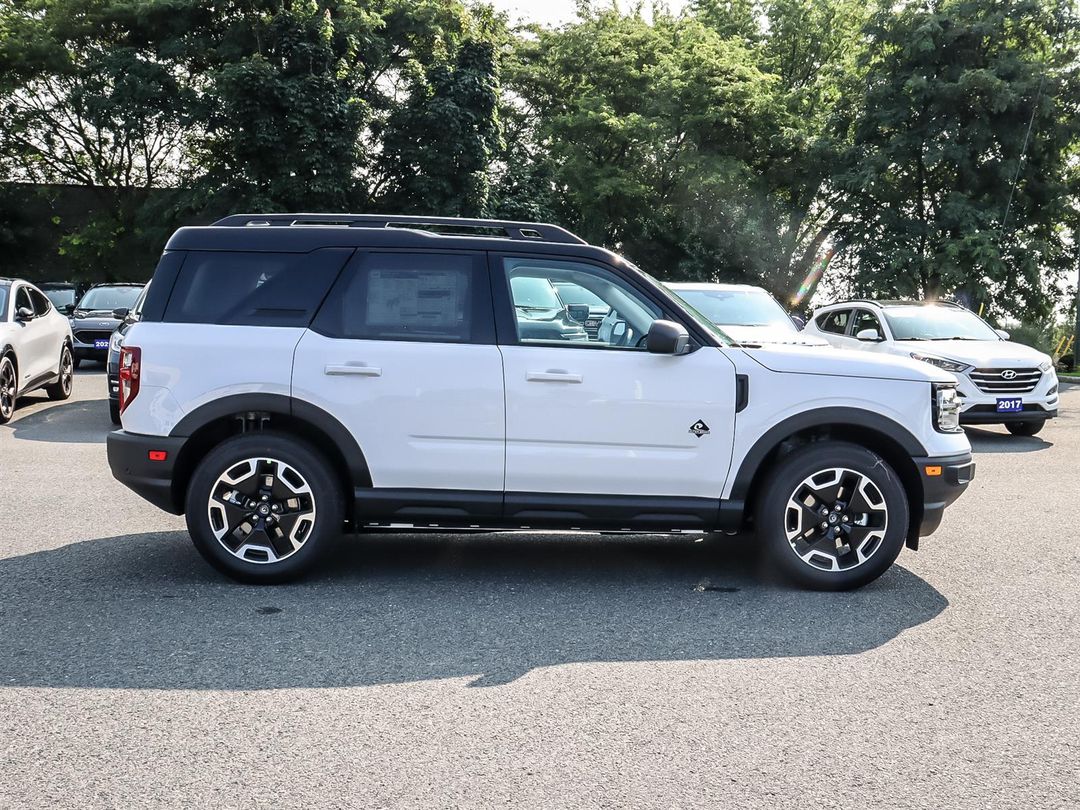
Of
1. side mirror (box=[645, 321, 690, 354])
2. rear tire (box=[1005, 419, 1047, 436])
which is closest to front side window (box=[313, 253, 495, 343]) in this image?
side mirror (box=[645, 321, 690, 354])

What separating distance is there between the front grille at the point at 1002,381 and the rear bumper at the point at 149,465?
9823 mm

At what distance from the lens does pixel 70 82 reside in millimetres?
35969

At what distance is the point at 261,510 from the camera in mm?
5879

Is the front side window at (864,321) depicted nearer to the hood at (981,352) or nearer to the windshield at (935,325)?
the windshield at (935,325)

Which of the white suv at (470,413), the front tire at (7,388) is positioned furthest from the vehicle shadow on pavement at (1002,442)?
the front tire at (7,388)

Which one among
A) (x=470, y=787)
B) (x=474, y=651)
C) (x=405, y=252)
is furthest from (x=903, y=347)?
(x=470, y=787)

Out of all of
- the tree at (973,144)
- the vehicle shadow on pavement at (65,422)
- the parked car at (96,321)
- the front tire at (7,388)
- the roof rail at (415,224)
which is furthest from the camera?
the tree at (973,144)

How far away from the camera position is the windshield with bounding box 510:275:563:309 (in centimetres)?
603

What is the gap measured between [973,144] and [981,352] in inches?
723

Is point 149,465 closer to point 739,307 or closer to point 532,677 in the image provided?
point 532,677

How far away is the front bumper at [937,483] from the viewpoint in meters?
6.00

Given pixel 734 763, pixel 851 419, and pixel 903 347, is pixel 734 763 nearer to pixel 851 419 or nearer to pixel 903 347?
pixel 851 419

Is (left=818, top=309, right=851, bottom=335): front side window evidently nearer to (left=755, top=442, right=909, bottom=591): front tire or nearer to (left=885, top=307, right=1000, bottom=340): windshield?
(left=885, top=307, right=1000, bottom=340): windshield

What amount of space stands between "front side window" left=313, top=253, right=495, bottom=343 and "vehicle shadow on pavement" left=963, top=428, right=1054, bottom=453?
7.61 m
